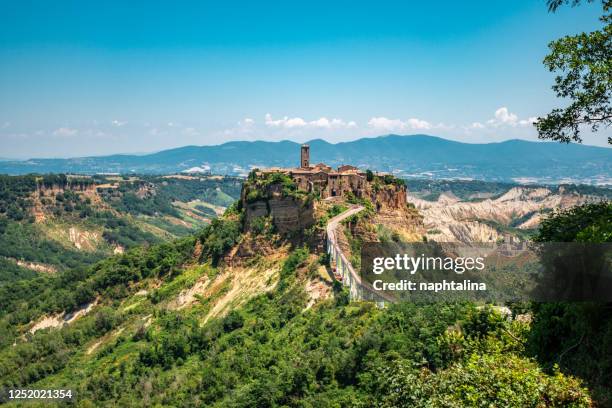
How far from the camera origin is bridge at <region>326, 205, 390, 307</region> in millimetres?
39344

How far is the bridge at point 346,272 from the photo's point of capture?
3934 centimetres

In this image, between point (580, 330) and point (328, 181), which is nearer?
point (580, 330)

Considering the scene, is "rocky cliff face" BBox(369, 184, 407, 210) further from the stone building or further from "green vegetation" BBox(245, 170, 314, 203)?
"green vegetation" BBox(245, 170, 314, 203)

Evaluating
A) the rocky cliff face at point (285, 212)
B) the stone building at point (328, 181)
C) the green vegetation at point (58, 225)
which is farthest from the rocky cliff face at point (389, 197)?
the green vegetation at point (58, 225)

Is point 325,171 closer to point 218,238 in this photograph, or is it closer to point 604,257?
point 218,238

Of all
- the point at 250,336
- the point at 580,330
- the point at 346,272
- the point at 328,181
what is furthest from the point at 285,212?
the point at 580,330

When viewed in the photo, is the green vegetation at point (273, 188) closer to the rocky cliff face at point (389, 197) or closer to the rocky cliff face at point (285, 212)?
the rocky cliff face at point (285, 212)

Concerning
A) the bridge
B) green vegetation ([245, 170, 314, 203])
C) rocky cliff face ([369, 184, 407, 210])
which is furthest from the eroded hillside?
green vegetation ([245, 170, 314, 203])

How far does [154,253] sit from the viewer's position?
72.3 metres

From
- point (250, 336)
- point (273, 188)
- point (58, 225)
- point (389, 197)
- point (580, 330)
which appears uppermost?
point (273, 188)

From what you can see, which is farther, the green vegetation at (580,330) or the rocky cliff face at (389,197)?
the rocky cliff face at (389,197)

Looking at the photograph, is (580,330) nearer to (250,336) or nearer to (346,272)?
(346,272)

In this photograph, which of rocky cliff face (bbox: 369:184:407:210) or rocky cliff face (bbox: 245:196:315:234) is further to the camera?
rocky cliff face (bbox: 369:184:407:210)

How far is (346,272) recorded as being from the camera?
44.5 m
